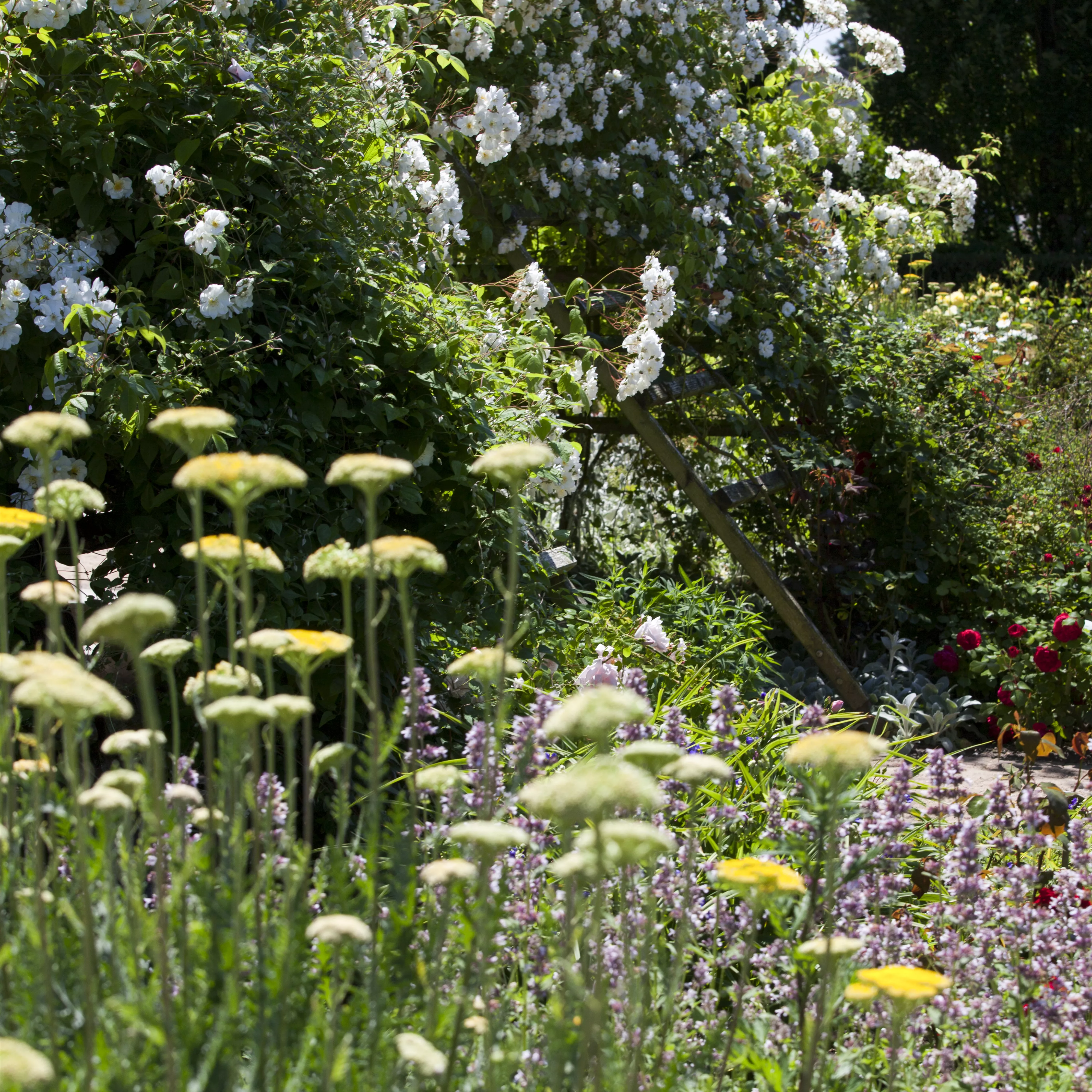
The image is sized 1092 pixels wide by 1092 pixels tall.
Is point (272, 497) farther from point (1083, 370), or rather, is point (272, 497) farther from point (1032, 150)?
point (1032, 150)

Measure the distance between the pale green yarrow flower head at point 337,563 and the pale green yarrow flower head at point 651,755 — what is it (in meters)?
0.37

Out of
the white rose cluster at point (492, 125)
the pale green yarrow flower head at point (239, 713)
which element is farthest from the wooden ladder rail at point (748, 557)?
the pale green yarrow flower head at point (239, 713)

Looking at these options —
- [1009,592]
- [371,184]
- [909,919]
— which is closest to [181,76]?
[371,184]

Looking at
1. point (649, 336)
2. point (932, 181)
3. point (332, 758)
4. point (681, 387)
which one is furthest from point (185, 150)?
point (932, 181)

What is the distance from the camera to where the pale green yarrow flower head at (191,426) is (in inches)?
45.6

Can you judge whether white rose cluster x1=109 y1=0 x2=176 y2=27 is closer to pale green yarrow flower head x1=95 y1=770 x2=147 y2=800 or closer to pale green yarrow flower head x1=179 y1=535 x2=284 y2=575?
pale green yarrow flower head x1=179 y1=535 x2=284 y2=575

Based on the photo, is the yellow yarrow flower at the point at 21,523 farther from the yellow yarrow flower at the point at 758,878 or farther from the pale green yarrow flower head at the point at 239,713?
the yellow yarrow flower at the point at 758,878

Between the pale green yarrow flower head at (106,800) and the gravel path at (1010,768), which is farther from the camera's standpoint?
the gravel path at (1010,768)

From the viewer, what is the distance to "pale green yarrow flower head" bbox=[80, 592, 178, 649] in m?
1.00

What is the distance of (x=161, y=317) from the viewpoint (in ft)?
8.38

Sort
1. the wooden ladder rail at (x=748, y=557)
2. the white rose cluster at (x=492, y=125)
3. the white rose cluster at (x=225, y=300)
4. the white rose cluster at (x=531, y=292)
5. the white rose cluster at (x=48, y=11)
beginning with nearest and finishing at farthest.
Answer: the white rose cluster at (x=48, y=11) → the white rose cluster at (x=225, y=300) → the white rose cluster at (x=531, y=292) → the white rose cluster at (x=492, y=125) → the wooden ladder rail at (x=748, y=557)

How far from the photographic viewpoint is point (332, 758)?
1.27 m

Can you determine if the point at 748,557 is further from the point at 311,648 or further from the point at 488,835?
the point at 488,835

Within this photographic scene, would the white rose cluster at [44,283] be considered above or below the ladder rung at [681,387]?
below
